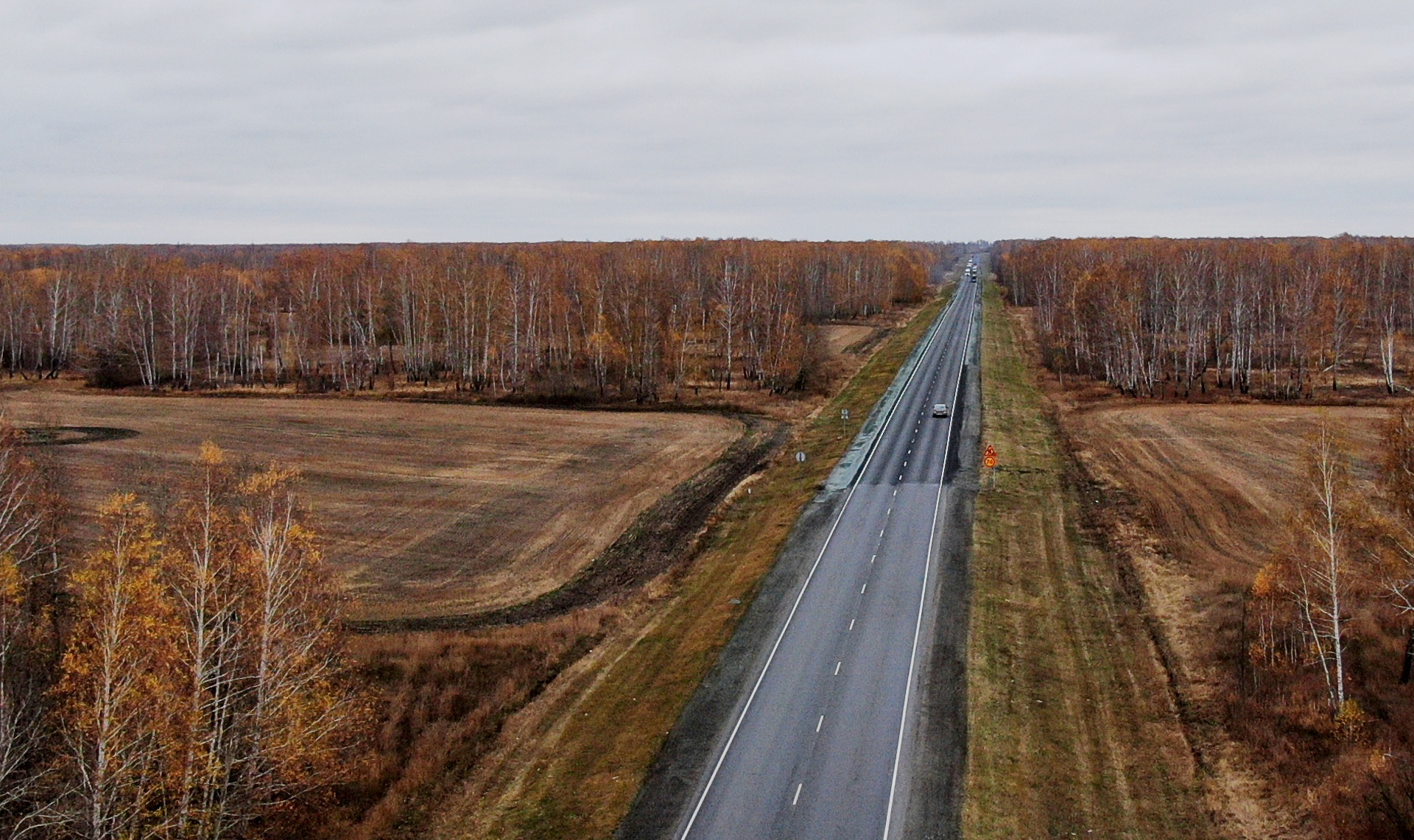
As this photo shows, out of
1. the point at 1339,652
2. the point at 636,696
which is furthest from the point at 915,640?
the point at 1339,652

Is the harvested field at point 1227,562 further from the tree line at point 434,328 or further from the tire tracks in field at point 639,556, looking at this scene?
the tree line at point 434,328

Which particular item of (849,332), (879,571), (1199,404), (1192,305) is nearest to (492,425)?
(879,571)

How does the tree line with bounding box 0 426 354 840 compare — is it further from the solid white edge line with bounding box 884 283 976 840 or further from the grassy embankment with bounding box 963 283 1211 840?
the grassy embankment with bounding box 963 283 1211 840

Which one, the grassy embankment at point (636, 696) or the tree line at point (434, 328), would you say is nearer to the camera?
the grassy embankment at point (636, 696)

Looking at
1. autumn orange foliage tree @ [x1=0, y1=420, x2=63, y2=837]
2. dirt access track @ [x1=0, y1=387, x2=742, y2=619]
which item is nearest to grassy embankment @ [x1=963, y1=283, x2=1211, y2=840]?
dirt access track @ [x1=0, y1=387, x2=742, y2=619]

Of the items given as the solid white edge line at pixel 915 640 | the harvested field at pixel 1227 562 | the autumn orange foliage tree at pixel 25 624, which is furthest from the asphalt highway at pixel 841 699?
the autumn orange foliage tree at pixel 25 624

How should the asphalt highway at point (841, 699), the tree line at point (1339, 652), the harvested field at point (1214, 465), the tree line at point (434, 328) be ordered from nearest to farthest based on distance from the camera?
the tree line at point (1339, 652)
the asphalt highway at point (841, 699)
the harvested field at point (1214, 465)
the tree line at point (434, 328)

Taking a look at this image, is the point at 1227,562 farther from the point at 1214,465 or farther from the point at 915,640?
the point at 1214,465
